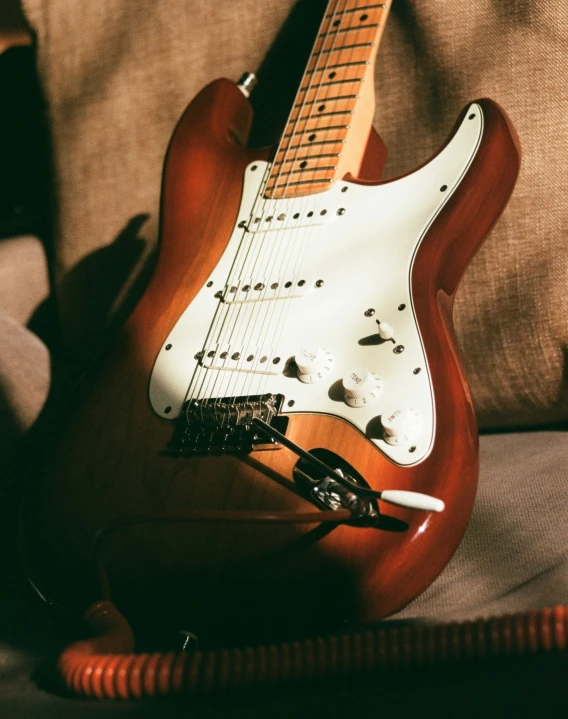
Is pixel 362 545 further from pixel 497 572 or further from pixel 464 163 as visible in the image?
pixel 464 163

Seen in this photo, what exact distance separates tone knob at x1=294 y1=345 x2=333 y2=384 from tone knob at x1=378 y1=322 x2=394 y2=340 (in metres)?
0.05

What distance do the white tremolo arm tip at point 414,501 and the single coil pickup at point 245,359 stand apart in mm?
187

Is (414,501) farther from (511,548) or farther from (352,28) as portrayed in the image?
(352,28)

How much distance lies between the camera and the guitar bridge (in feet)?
1.86

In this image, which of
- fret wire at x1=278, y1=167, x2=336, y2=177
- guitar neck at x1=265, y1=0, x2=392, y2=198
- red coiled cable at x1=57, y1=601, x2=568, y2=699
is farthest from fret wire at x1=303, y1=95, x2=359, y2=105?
red coiled cable at x1=57, y1=601, x2=568, y2=699

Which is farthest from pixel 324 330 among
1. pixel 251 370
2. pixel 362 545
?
pixel 362 545

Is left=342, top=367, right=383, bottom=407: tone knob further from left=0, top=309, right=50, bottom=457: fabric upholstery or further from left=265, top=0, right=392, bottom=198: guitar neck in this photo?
left=0, top=309, right=50, bottom=457: fabric upholstery

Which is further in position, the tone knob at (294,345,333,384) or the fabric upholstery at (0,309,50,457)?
the fabric upholstery at (0,309,50,457)

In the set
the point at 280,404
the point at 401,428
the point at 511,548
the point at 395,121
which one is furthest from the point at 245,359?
the point at 395,121

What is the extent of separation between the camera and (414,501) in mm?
458

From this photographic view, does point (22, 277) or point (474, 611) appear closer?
point (474, 611)

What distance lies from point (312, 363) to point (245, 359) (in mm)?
88

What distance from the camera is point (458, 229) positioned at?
64cm

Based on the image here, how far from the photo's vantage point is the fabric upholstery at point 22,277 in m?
0.97
